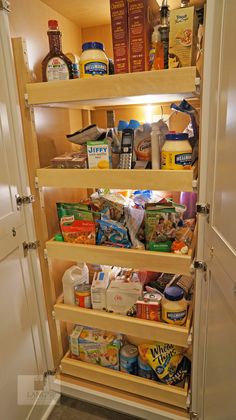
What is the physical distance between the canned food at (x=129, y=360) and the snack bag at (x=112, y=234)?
22.3 inches

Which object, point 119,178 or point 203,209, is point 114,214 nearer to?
point 119,178

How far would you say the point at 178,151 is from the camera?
955 millimetres

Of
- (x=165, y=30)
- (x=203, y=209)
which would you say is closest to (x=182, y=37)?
(x=165, y=30)

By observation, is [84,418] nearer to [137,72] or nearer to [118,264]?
[118,264]

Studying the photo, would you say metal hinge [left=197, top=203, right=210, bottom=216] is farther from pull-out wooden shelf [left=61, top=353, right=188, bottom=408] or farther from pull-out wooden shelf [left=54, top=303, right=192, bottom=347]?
A: pull-out wooden shelf [left=61, top=353, right=188, bottom=408]

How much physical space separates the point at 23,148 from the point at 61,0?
0.62 m

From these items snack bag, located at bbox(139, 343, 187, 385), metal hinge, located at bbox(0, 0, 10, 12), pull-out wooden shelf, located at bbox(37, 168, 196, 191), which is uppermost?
metal hinge, located at bbox(0, 0, 10, 12)

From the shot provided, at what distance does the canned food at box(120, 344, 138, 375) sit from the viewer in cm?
131

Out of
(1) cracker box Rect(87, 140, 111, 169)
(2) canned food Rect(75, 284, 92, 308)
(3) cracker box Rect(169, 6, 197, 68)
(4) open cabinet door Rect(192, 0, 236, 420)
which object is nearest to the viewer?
(4) open cabinet door Rect(192, 0, 236, 420)

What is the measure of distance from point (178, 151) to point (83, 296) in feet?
2.59

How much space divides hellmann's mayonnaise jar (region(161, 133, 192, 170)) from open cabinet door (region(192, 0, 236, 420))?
70 millimetres

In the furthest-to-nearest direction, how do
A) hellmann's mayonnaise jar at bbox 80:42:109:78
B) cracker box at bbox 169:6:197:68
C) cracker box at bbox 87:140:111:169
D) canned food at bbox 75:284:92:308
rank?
1. canned food at bbox 75:284:92:308
2. cracker box at bbox 87:140:111:169
3. hellmann's mayonnaise jar at bbox 80:42:109:78
4. cracker box at bbox 169:6:197:68

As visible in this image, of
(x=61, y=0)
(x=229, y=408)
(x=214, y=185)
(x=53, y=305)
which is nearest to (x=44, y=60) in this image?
(x=61, y=0)

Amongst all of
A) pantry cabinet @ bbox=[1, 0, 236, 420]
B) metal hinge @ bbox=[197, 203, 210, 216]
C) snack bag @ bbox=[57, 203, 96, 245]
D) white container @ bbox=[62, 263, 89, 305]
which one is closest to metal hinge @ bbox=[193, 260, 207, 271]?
pantry cabinet @ bbox=[1, 0, 236, 420]
